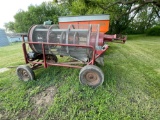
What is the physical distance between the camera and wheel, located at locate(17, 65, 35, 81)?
116 inches

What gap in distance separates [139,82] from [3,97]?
2.96 m

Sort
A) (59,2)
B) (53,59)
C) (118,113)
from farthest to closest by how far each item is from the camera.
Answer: (59,2)
(53,59)
(118,113)

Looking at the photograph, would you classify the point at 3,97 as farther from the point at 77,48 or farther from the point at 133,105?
the point at 133,105

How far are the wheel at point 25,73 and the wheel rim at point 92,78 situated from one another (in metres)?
1.32

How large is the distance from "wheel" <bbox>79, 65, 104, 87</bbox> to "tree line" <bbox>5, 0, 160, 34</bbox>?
27.6 feet

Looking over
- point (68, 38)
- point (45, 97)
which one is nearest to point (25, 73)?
point (45, 97)

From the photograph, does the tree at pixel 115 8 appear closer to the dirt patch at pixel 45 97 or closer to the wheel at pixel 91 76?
the wheel at pixel 91 76

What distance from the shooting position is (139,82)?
9.46 feet

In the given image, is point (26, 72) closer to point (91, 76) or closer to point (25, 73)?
point (25, 73)

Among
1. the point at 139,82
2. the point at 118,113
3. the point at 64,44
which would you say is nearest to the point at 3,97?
the point at 64,44

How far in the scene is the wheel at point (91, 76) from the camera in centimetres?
251

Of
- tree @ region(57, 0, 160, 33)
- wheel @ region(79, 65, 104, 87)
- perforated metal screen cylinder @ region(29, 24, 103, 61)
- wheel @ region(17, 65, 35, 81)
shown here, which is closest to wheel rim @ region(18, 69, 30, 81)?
wheel @ region(17, 65, 35, 81)

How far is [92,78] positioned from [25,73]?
1640mm

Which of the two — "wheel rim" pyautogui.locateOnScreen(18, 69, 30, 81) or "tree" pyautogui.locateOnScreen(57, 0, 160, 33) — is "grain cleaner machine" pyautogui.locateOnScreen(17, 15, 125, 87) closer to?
"wheel rim" pyautogui.locateOnScreen(18, 69, 30, 81)
